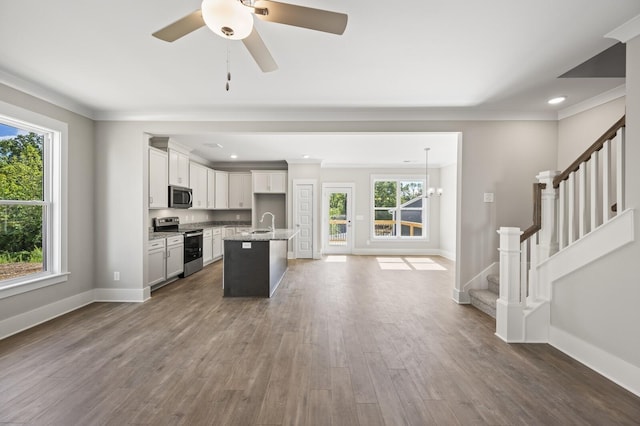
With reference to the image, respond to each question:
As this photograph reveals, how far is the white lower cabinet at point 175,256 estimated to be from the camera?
198 inches

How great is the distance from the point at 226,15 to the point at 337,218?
23.7ft

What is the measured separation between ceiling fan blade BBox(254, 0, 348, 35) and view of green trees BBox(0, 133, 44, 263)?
10.9 ft

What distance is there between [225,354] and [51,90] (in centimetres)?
358

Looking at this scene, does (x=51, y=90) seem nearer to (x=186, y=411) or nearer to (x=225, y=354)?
(x=225, y=354)

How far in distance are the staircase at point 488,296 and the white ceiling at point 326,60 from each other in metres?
2.24

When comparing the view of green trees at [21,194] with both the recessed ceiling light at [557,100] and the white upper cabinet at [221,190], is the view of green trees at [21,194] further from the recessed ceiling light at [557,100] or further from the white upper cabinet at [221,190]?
the recessed ceiling light at [557,100]

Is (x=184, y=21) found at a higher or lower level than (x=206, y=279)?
higher

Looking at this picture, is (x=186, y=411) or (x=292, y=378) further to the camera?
(x=292, y=378)

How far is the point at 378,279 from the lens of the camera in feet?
17.7

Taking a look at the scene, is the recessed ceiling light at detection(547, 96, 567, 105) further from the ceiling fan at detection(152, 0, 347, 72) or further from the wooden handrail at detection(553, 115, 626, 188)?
the ceiling fan at detection(152, 0, 347, 72)

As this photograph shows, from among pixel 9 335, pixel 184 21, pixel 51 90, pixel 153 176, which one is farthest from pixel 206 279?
pixel 184 21

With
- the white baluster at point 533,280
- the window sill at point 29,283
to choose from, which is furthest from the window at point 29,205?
the white baluster at point 533,280

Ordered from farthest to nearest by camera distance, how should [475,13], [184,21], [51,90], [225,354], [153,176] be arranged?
1. [153,176]
2. [51,90]
3. [225,354]
4. [475,13]
5. [184,21]

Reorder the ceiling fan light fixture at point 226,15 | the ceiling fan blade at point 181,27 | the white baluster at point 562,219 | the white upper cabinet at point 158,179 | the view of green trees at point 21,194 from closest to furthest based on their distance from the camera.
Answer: the ceiling fan light fixture at point 226,15 → the ceiling fan blade at point 181,27 → the white baluster at point 562,219 → the view of green trees at point 21,194 → the white upper cabinet at point 158,179
